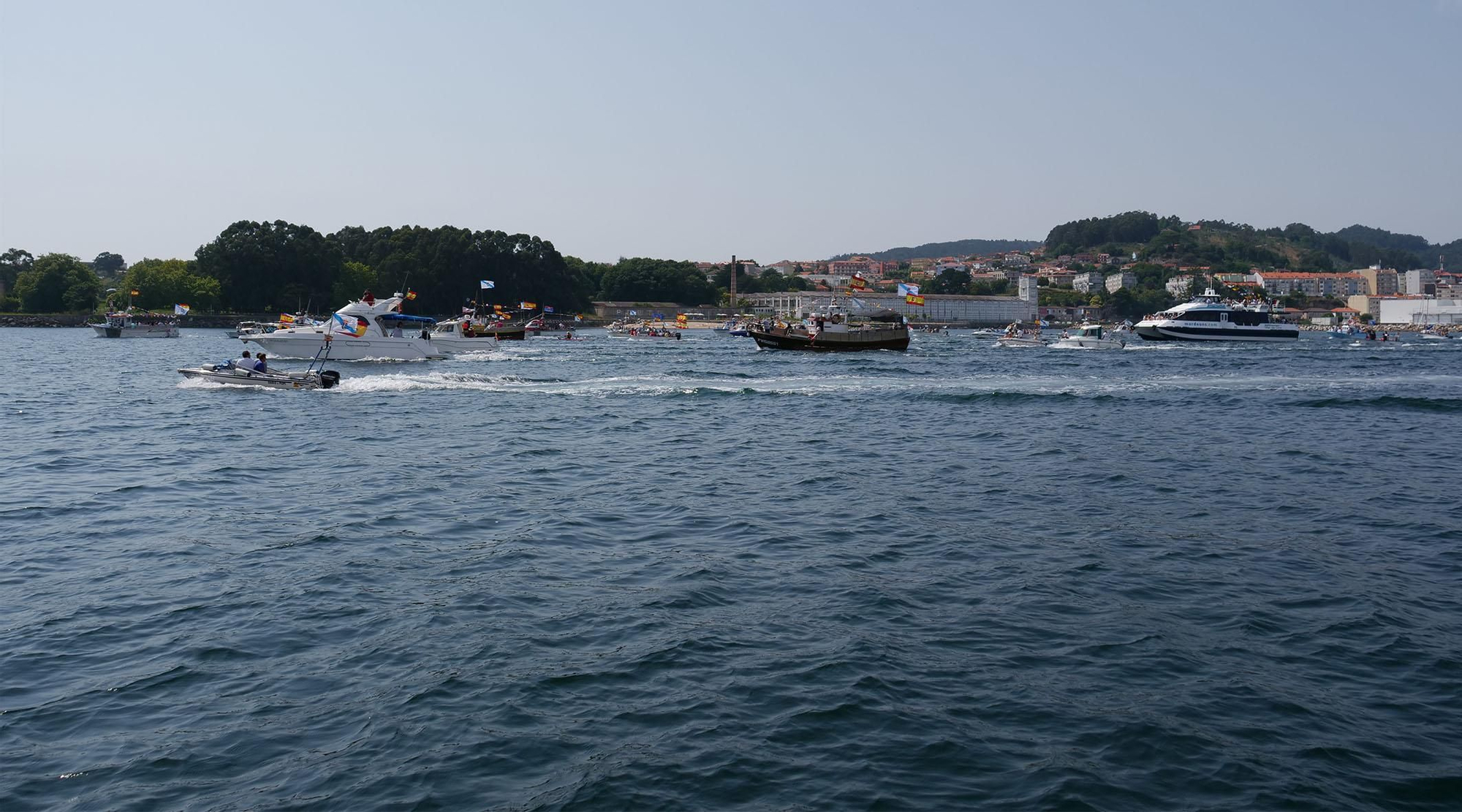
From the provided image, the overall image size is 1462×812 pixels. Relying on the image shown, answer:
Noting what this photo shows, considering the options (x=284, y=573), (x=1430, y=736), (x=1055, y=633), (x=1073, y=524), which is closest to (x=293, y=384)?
(x=284, y=573)

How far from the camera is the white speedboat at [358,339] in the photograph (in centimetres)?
5566

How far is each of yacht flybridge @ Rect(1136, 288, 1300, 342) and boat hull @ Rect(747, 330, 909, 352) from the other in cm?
3741

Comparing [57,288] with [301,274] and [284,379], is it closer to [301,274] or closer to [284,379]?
[301,274]

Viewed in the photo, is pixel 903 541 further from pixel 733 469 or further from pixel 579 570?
pixel 733 469

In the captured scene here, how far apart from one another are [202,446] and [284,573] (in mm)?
13578

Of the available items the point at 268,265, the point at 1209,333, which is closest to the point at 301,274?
the point at 268,265

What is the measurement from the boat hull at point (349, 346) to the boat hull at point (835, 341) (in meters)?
25.2

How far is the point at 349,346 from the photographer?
56.0m

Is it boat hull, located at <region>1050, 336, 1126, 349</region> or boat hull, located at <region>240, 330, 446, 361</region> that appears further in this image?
boat hull, located at <region>1050, 336, 1126, 349</region>

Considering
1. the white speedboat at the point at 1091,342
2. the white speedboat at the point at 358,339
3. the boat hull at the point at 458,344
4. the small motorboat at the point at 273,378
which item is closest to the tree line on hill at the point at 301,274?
the boat hull at the point at 458,344

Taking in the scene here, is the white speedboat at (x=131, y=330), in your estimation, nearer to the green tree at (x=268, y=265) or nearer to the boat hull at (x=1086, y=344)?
the green tree at (x=268, y=265)

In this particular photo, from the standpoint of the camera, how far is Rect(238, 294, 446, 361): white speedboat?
55.7m

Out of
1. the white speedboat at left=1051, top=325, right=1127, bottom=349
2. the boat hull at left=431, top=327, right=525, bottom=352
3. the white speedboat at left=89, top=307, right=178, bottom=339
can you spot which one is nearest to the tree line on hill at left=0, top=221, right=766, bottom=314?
the white speedboat at left=89, top=307, right=178, bottom=339

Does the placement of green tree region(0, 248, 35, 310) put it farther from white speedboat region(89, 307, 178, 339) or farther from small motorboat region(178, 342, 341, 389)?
small motorboat region(178, 342, 341, 389)
